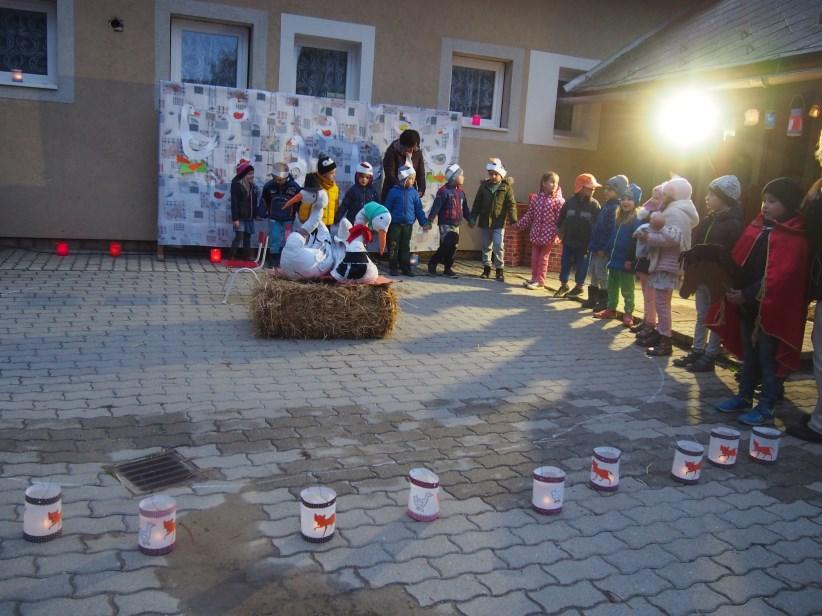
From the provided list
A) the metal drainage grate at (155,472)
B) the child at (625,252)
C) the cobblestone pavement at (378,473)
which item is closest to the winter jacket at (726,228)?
the cobblestone pavement at (378,473)

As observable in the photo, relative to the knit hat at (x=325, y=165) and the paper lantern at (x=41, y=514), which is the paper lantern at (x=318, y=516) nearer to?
the paper lantern at (x=41, y=514)

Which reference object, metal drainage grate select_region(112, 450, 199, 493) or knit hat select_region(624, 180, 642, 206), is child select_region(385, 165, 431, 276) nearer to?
knit hat select_region(624, 180, 642, 206)

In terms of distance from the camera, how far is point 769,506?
4.44 meters

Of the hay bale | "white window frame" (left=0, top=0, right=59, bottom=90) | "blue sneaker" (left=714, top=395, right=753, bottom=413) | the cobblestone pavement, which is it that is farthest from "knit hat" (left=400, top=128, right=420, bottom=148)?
"blue sneaker" (left=714, top=395, right=753, bottom=413)

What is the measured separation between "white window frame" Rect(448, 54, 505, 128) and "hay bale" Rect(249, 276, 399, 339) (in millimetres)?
6656

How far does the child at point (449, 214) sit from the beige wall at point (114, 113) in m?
2.03

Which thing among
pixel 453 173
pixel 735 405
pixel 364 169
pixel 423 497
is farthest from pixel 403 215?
pixel 423 497

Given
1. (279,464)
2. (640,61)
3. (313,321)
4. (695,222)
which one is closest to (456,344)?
(313,321)

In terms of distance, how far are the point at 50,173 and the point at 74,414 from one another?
6.98 meters

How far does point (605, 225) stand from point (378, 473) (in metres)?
5.96

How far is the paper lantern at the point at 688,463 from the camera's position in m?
4.57

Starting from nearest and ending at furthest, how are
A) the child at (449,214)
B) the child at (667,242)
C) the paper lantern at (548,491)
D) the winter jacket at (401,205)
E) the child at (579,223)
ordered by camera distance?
the paper lantern at (548,491) → the child at (667,242) → the child at (579,223) → the winter jacket at (401,205) → the child at (449,214)

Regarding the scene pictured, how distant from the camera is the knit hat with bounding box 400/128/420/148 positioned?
11266 mm

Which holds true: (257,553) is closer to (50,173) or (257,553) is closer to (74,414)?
(74,414)
